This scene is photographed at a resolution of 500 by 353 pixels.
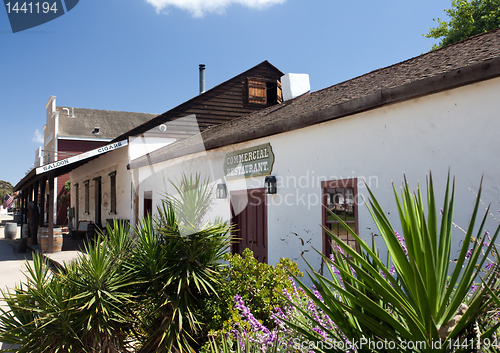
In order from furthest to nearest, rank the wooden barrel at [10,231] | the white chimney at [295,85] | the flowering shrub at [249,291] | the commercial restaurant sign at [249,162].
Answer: the wooden barrel at [10,231]
the white chimney at [295,85]
the commercial restaurant sign at [249,162]
the flowering shrub at [249,291]

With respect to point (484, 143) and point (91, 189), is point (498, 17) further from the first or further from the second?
point (91, 189)

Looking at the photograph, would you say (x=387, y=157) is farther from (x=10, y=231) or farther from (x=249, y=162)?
(x=10, y=231)

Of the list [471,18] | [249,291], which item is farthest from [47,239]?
[471,18]

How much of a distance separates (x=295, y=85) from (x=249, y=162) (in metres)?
3.20

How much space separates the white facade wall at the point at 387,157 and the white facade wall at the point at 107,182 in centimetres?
755

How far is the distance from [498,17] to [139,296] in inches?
773

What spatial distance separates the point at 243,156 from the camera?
23.2ft

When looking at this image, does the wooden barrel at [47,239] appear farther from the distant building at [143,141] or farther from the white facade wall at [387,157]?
the white facade wall at [387,157]

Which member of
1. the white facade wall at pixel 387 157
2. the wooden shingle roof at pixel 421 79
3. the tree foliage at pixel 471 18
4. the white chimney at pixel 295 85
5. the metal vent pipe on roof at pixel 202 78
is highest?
the tree foliage at pixel 471 18

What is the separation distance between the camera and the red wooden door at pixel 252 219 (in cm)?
676

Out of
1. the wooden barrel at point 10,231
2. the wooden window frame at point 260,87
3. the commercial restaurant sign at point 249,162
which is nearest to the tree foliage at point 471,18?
the wooden window frame at point 260,87

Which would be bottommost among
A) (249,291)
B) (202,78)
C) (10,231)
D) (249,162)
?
(10,231)

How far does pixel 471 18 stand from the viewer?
17688 mm

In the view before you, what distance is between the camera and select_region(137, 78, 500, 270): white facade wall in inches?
144
